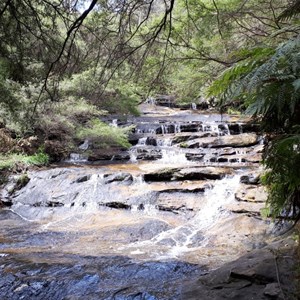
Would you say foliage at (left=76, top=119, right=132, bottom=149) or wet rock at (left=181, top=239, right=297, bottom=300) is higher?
foliage at (left=76, top=119, right=132, bottom=149)

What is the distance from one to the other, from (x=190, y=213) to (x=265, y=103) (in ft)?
20.1

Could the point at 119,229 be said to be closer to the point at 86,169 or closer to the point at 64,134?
the point at 86,169

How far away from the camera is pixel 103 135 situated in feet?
43.5

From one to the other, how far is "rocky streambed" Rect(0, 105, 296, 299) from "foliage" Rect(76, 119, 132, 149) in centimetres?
64

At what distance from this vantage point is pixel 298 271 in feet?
7.73

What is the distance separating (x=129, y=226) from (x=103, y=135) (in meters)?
6.74

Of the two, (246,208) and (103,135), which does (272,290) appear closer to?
(246,208)

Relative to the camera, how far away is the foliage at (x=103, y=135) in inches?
522

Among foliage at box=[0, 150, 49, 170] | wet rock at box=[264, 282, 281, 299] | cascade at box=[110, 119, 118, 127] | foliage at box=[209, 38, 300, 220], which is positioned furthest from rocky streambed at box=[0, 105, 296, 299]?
cascade at box=[110, 119, 118, 127]

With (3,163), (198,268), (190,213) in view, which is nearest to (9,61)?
(198,268)

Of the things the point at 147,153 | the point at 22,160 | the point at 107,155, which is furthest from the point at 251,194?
the point at 22,160

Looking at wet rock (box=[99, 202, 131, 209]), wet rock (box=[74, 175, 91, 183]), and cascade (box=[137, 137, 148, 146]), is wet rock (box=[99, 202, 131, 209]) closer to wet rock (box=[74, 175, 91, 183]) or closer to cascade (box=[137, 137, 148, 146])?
wet rock (box=[74, 175, 91, 183])

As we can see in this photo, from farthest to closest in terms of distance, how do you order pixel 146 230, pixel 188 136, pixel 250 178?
pixel 188 136 → pixel 250 178 → pixel 146 230

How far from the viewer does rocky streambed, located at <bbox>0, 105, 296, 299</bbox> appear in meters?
3.47
